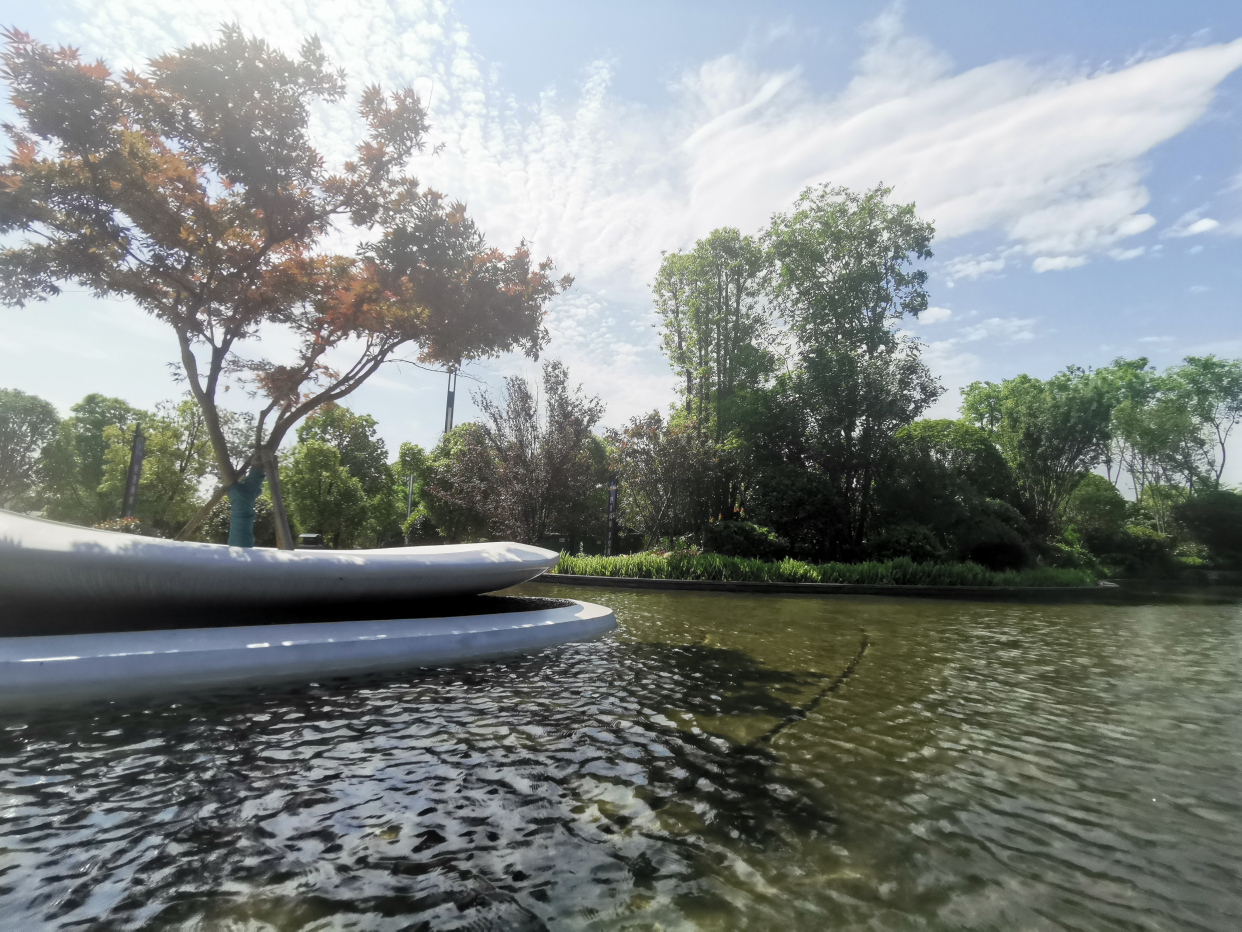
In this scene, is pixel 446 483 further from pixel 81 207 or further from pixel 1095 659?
pixel 1095 659

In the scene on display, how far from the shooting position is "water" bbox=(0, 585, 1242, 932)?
210 cm

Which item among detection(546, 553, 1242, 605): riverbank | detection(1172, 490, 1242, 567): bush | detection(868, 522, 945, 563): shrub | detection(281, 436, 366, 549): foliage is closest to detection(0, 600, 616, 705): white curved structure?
detection(546, 553, 1242, 605): riverbank

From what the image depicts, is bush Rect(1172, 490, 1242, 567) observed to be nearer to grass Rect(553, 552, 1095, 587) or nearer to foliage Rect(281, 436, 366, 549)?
grass Rect(553, 552, 1095, 587)

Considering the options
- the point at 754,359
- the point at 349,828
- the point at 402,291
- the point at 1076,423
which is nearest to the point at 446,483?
the point at 754,359

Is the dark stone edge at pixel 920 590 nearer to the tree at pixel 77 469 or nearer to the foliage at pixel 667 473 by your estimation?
the foliage at pixel 667 473

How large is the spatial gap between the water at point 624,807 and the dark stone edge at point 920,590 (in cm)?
933

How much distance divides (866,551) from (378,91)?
17600 mm

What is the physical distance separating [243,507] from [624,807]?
876 centimetres

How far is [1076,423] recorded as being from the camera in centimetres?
2873

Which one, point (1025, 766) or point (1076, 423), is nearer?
point (1025, 766)

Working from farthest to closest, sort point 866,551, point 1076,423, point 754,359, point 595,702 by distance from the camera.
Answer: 1. point 1076,423
2. point 754,359
3. point 866,551
4. point 595,702

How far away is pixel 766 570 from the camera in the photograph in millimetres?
15664

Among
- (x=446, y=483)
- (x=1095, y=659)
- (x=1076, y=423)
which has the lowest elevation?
(x=1095, y=659)

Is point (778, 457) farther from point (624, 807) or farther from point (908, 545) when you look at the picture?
point (624, 807)
